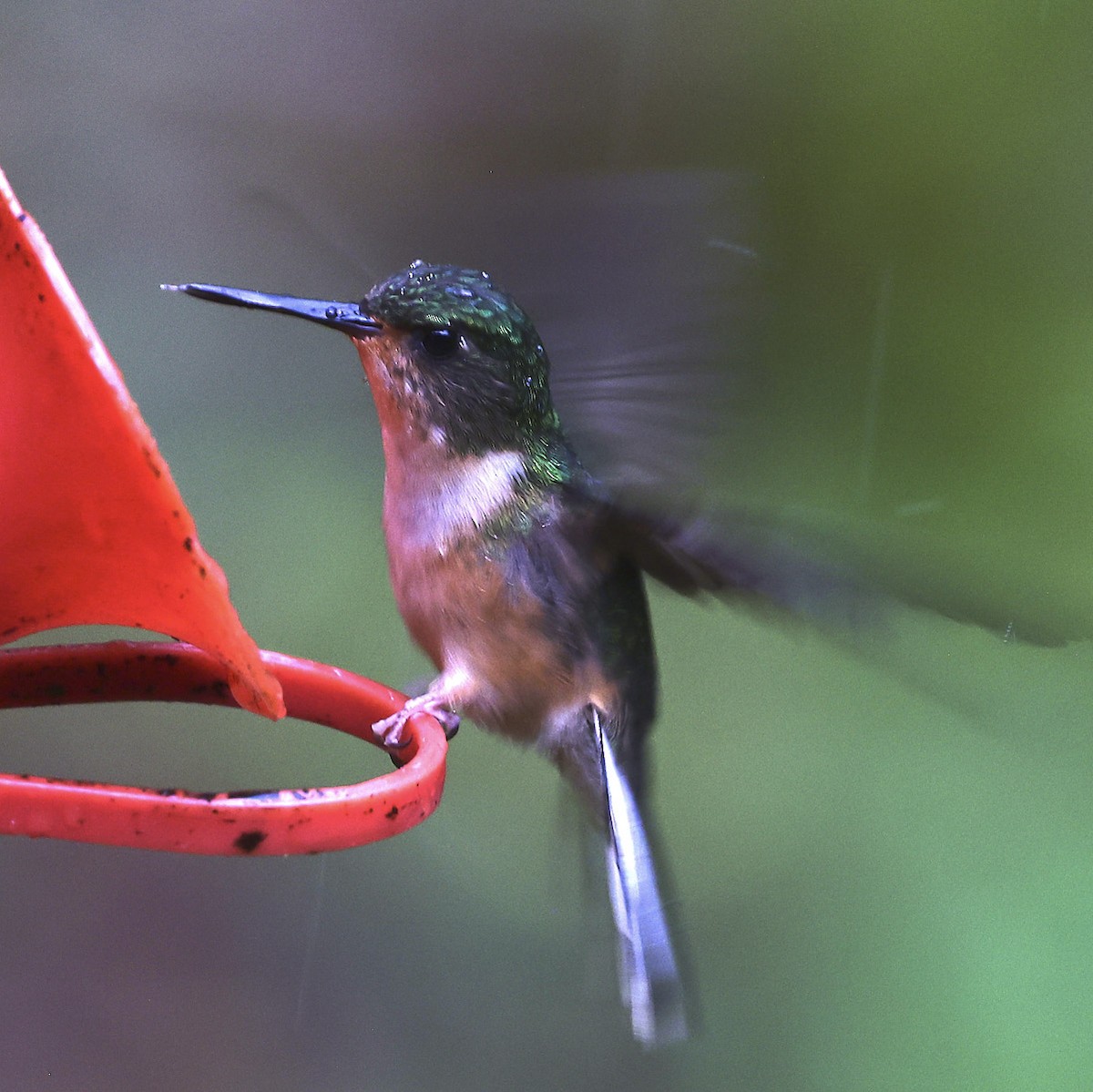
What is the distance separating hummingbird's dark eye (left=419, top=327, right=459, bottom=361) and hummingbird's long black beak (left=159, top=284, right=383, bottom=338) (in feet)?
0.20

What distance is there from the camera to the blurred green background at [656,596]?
2119mm

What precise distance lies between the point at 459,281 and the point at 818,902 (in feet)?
5.92

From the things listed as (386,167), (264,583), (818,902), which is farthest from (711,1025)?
(386,167)

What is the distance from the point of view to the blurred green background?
2.12 m

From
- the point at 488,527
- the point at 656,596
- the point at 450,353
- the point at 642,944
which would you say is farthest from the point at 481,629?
the point at 656,596

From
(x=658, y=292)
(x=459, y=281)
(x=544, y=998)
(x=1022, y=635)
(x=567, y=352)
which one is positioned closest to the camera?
(x=1022, y=635)

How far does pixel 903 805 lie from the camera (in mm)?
2545

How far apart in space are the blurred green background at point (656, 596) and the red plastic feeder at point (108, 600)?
0.94m

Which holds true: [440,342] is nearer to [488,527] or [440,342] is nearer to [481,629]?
[488,527]

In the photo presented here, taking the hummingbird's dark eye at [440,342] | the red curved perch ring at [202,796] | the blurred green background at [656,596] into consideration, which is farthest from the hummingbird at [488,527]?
the blurred green background at [656,596]

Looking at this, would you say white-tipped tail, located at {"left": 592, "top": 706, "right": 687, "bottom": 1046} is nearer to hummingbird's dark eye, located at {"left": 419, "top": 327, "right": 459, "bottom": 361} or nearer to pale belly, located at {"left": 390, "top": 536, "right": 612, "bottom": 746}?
pale belly, located at {"left": 390, "top": 536, "right": 612, "bottom": 746}

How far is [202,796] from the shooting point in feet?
2.48

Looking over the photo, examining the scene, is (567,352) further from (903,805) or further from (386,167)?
(903,805)

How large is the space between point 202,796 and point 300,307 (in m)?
0.69
